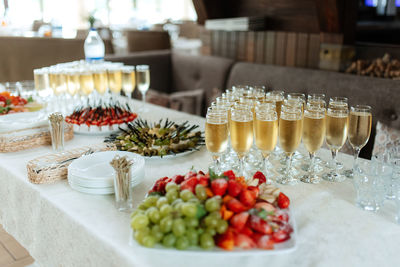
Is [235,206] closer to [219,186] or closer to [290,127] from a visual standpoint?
[219,186]

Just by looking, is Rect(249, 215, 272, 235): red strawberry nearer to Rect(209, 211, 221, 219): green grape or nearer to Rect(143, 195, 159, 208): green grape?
Rect(209, 211, 221, 219): green grape

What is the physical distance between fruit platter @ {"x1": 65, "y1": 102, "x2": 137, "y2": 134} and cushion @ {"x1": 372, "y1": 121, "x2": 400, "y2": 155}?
1294 mm

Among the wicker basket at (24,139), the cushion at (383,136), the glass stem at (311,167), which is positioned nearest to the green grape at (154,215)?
the glass stem at (311,167)

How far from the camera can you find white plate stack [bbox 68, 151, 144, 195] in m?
1.09

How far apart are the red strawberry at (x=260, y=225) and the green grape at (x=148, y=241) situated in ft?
0.69

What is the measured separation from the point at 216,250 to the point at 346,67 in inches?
87.0

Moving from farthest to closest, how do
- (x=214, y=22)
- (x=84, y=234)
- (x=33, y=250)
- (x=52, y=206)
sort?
(x=214, y=22) → (x=33, y=250) → (x=52, y=206) → (x=84, y=234)

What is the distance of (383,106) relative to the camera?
212 centimetres

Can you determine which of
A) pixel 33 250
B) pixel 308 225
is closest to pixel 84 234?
pixel 33 250

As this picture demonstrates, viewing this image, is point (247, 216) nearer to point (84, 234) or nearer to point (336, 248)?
point (336, 248)

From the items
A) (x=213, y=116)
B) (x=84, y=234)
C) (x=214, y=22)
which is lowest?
(x=84, y=234)

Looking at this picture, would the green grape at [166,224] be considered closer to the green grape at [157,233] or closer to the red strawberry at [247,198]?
the green grape at [157,233]

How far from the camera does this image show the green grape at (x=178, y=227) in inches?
30.2

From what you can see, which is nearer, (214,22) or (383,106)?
(383,106)
